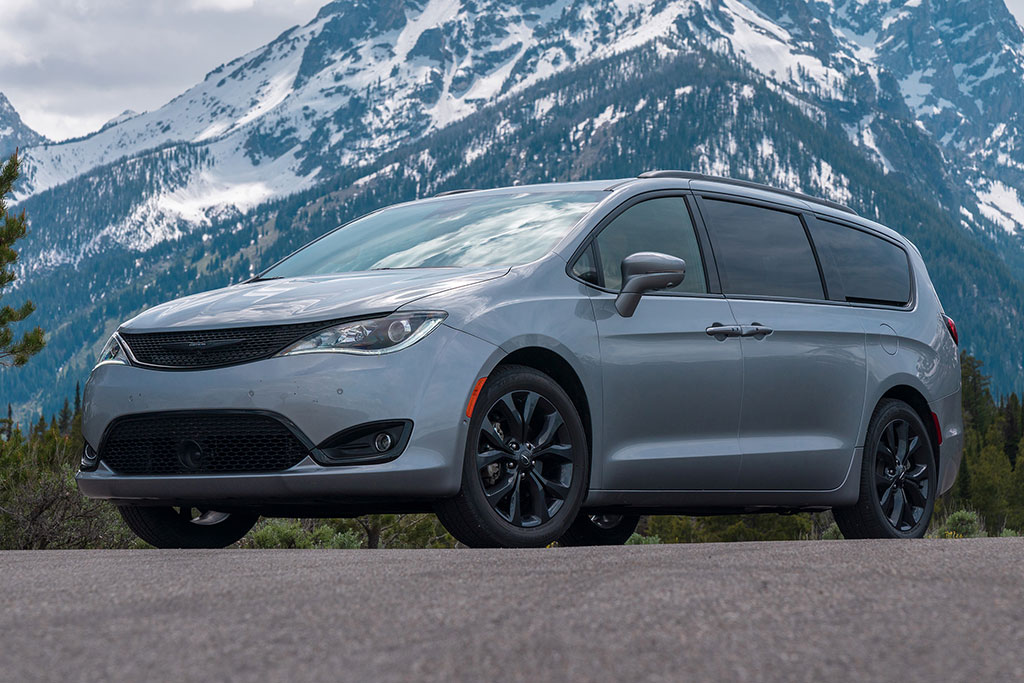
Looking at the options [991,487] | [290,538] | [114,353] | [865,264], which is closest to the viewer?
[114,353]

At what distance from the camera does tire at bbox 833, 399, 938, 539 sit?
23.6 feet

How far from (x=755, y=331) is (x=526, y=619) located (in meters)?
3.67

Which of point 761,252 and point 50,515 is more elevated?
point 761,252

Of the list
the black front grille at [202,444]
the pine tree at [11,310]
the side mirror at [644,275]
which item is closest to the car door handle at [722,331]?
the side mirror at [644,275]

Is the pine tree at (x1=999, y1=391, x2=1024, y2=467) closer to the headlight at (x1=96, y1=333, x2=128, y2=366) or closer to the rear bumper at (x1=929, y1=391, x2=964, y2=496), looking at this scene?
the rear bumper at (x1=929, y1=391, x2=964, y2=496)

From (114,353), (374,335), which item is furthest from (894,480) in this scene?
(114,353)

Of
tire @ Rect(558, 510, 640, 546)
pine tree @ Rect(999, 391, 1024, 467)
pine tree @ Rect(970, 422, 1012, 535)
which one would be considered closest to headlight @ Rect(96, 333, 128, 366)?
tire @ Rect(558, 510, 640, 546)

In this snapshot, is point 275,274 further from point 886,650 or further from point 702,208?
point 886,650

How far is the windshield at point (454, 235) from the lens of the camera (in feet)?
19.8

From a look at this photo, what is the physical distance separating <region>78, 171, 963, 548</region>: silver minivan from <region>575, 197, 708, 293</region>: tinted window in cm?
1

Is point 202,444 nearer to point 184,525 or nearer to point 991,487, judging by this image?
point 184,525

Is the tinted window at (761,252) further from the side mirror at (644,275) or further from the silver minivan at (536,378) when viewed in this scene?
the side mirror at (644,275)

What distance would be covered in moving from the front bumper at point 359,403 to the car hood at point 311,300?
21cm

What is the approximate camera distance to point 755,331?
650 cm
